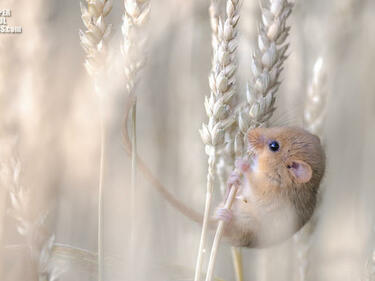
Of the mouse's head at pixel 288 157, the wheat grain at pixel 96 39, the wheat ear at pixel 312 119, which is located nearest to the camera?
the wheat grain at pixel 96 39

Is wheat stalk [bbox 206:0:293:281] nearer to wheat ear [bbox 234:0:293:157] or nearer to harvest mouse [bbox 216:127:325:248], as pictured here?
wheat ear [bbox 234:0:293:157]

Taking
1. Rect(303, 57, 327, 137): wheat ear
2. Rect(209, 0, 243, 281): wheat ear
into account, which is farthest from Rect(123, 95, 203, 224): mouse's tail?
Rect(303, 57, 327, 137): wheat ear

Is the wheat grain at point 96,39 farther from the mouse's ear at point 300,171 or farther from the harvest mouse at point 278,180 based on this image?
the mouse's ear at point 300,171

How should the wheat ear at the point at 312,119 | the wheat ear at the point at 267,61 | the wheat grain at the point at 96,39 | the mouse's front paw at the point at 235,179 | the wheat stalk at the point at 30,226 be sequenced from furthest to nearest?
the wheat ear at the point at 312,119
the mouse's front paw at the point at 235,179
the wheat ear at the point at 267,61
the wheat grain at the point at 96,39
the wheat stalk at the point at 30,226

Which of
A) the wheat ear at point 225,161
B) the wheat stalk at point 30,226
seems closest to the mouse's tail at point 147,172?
the wheat ear at point 225,161

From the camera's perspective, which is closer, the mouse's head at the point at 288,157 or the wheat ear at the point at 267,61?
the wheat ear at the point at 267,61

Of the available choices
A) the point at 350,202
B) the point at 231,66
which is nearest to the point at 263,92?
the point at 231,66

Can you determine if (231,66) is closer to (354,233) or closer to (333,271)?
(354,233)
